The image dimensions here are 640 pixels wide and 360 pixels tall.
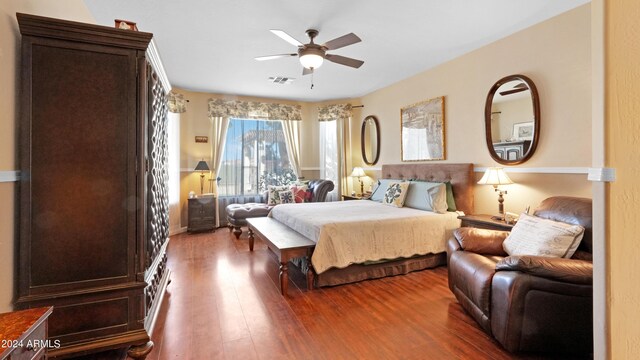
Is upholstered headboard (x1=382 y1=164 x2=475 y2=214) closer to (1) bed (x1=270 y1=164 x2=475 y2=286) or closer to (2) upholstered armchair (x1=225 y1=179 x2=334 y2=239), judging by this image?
Result: (1) bed (x1=270 y1=164 x2=475 y2=286)

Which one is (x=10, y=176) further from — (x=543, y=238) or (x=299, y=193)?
(x=299, y=193)

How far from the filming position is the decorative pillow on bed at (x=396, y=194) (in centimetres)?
405

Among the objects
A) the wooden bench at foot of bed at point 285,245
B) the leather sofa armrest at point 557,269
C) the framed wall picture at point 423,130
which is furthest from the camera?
the framed wall picture at point 423,130

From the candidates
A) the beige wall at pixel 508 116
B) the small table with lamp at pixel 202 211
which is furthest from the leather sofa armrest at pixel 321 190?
the beige wall at pixel 508 116

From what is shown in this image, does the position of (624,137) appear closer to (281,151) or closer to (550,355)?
(550,355)

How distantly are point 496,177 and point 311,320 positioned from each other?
2490 millimetres

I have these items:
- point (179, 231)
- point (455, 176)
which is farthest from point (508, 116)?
point (179, 231)

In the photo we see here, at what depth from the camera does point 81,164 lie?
1580mm

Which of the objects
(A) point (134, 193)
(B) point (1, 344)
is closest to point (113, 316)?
(A) point (134, 193)

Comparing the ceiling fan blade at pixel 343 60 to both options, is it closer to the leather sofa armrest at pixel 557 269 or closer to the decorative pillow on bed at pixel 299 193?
the leather sofa armrest at pixel 557 269

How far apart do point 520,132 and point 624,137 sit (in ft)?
7.27

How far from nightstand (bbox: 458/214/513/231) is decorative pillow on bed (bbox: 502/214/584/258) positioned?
42 centimetres

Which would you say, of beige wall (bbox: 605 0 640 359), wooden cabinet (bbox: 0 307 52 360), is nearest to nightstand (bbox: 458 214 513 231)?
beige wall (bbox: 605 0 640 359)

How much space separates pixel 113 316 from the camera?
5.43ft
